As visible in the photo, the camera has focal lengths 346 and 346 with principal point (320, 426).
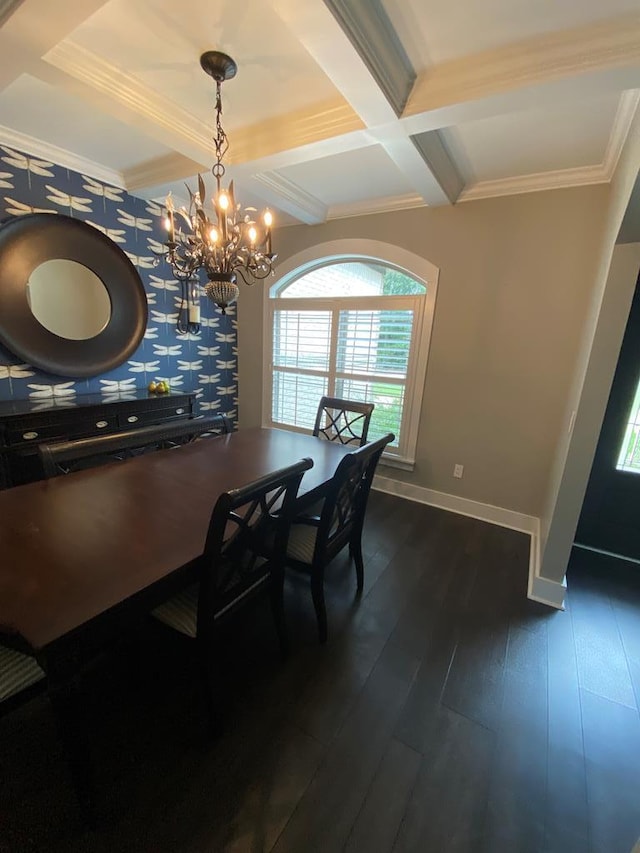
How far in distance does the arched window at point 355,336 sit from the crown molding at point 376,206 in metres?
0.26

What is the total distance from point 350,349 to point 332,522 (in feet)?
7.20

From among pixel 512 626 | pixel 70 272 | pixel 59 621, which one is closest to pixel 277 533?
pixel 59 621

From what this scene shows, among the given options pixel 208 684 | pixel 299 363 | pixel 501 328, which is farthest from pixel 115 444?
pixel 501 328

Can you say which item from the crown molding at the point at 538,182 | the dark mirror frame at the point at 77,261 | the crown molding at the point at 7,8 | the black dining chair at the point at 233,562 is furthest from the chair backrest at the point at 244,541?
the crown molding at the point at 538,182

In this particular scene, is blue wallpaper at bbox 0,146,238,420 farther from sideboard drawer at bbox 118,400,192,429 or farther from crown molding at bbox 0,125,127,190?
sideboard drawer at bbox 118,400,192,429

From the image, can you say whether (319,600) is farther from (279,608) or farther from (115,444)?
(115,444)

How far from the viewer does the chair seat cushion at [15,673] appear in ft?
3.15

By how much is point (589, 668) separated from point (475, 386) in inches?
75.3

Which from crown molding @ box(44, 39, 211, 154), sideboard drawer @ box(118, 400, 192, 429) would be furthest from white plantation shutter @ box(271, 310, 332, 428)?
crown molding @ box(44, 39, 211, 154)

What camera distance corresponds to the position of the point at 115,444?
72.7 inches

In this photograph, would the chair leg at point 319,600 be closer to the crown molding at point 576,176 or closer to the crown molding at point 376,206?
the crown molding at point 576,176

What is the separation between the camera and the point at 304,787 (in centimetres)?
115

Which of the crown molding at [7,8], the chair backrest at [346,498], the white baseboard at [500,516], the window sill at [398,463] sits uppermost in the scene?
the crown molding at [7,8]

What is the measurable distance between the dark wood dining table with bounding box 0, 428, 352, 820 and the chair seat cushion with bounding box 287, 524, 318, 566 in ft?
0.94
